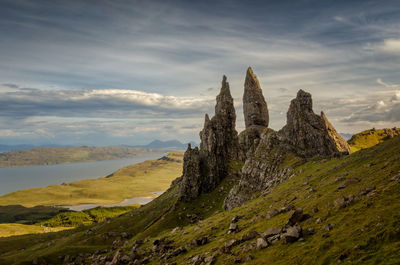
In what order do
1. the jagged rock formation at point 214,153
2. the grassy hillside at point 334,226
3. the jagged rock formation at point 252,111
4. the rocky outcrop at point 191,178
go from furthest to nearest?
the jagged rock formation at point 252,111 → the jagged rock formation at point 214,153 → the rocky outcrop at point 191,178 → the grassy hillside at point 334,226

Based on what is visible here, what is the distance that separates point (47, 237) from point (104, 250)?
268ft

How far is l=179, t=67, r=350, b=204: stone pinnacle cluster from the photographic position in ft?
292

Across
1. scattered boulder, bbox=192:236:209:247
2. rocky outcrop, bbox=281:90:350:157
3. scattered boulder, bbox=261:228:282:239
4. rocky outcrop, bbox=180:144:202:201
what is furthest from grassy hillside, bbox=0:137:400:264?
rocky outcrop, bbox=180:144:202:201

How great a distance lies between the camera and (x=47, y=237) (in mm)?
145500

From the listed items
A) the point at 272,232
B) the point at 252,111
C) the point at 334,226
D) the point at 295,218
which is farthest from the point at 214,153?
the point at 334,226

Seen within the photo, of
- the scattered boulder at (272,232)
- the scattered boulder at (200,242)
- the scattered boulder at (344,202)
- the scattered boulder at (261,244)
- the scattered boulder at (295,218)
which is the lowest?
the scattered boulder at (200,242)

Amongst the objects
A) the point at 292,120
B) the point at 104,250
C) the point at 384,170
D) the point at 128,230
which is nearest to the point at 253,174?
the point at 292,120

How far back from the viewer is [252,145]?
125688 millimetres

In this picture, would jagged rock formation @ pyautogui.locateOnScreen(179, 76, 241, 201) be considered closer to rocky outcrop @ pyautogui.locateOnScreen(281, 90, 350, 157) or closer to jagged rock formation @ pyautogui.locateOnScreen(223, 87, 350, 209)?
jagged rock formation @ pyautogui.locateOnScreen(223, 87, 350, 209)

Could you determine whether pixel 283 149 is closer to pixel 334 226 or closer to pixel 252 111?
pixel 334 226

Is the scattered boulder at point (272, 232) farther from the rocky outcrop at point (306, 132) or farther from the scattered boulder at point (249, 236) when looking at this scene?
the rocky outcrop at point (306, 132)

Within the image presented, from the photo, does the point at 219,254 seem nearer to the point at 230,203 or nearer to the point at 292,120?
the point at 230,203

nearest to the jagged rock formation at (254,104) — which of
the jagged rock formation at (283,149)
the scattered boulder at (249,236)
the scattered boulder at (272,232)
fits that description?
the jagged rock formation at (283,149)

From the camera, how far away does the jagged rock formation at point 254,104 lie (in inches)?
6107
